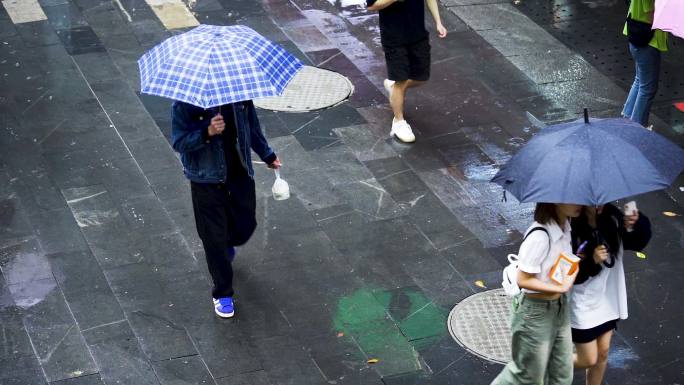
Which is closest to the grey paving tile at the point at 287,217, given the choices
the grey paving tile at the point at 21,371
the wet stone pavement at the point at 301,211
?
the wet stone pavement at the point at 301,211

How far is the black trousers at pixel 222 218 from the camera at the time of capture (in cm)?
714

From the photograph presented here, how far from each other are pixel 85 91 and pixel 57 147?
3.69 ft

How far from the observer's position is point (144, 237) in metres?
8.25

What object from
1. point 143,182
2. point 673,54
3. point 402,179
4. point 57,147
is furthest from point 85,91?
point 673,54

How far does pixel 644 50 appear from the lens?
30.9 ft

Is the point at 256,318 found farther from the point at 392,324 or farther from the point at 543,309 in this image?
the point at 543,309

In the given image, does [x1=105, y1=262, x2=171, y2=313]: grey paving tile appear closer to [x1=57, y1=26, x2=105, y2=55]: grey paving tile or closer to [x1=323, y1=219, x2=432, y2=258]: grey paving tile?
[x1=323, y1=219, x2=432, y2=258]: grey paving tile

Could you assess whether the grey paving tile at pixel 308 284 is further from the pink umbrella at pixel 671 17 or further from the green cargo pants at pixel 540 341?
the pink umbrella at pixel 671 17

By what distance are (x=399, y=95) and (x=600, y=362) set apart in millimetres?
4074

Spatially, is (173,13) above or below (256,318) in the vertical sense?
below

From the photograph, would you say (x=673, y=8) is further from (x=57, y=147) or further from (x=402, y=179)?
(x=57, y=147)

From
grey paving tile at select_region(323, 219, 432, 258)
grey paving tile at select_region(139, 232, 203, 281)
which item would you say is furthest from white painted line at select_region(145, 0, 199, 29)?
grey paving tile at select_region(323, 219, 432, 258)

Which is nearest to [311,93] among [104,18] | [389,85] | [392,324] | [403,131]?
[389,85]

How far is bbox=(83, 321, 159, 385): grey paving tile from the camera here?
6.83m
